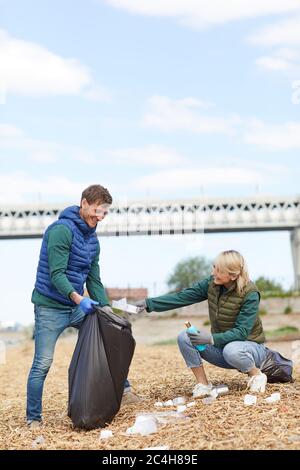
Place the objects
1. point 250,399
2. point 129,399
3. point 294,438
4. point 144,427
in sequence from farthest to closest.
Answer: point 129,399
point 250,399
point 144,427
point 294,438

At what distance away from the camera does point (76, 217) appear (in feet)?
18.8

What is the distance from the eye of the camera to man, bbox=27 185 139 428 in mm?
5613

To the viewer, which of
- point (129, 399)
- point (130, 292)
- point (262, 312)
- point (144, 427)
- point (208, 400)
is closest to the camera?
point (144, 427)

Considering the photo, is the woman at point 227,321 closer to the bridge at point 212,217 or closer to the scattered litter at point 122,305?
the scattered litter at point 122,305

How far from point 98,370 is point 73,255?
852 mm

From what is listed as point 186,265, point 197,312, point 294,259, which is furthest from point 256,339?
point 294,259

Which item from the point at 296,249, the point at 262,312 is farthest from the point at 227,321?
the point at 296,249

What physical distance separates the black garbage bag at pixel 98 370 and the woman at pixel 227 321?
49 cm

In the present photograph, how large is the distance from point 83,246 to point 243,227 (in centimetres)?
4509

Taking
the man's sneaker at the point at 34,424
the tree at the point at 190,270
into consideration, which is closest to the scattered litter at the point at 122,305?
the man's sneaker at the point at 34,424

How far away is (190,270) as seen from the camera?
35.8 meters

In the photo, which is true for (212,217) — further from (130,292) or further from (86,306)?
(86,306)

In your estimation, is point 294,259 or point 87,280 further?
point 294,259
